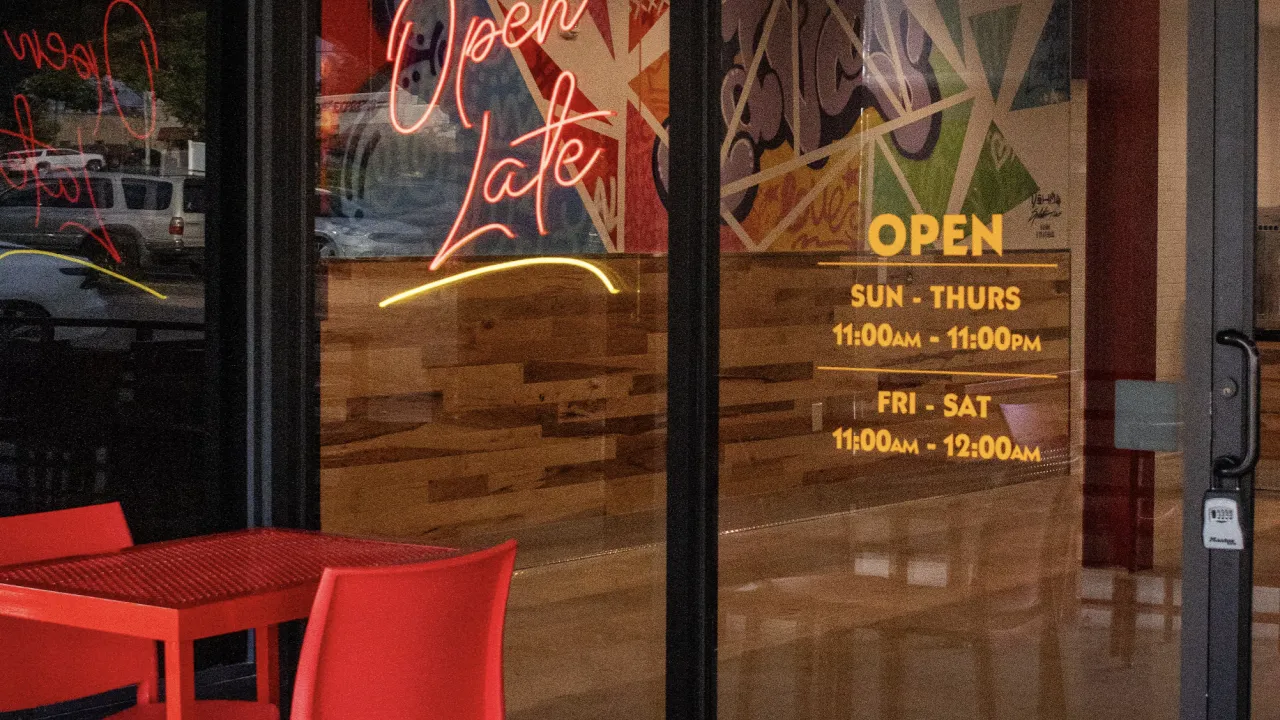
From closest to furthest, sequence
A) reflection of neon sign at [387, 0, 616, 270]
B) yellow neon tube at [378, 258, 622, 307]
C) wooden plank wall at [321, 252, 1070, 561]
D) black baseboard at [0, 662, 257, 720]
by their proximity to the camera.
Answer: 1. wooden plank wall at [321, 252, 1070, 561]
2. black baseboard at [0, 662, 257, 720]
3. reflection of neon sign at [387, 0, 616, 270]
4. yellow neon tube at [378, 258, 622, 307]

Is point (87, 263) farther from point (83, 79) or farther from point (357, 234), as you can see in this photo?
point (357, 234)

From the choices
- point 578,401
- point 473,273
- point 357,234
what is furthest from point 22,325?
point 578,401

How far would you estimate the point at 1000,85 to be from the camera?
331cm

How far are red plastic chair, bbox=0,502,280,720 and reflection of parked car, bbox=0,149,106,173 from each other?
4.06 feet

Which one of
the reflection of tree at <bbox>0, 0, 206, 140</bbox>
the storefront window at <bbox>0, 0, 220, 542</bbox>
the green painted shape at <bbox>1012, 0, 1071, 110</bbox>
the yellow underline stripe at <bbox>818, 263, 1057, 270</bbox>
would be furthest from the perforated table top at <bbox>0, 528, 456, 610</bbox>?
the green painted shape at <bbox>1012, 0, 1071, 110</bbox>

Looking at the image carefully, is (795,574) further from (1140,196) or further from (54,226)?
(54,226)

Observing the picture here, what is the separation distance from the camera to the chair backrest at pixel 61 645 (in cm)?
318

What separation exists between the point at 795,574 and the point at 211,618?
1.45m

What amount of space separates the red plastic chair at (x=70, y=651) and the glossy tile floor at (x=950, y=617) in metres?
1.19

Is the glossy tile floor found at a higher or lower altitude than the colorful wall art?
lower

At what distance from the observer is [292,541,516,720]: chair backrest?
2.72 meters

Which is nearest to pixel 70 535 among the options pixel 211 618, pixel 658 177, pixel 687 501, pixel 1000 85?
pixel 211 618
